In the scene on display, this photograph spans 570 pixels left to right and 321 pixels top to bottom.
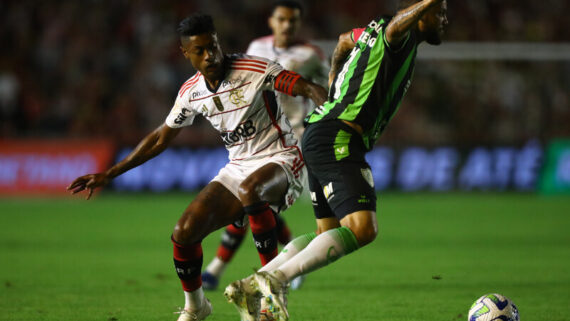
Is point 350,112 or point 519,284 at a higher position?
point 350,112

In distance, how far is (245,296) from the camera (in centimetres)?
445

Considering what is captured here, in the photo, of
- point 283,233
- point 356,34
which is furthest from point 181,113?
point 283,233

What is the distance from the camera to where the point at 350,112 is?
477 centimetres

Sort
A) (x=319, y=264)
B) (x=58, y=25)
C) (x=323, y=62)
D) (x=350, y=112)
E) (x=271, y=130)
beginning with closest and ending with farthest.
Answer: (x=319, y=264), (x=350, y=112), (x=271, y=130), (x=323, y=62), (x=58, y=25)

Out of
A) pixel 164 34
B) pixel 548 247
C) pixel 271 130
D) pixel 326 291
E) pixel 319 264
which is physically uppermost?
pixel 164 34

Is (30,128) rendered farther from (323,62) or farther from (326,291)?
(326,291)

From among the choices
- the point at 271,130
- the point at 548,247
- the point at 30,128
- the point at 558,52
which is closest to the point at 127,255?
the point at 271,130

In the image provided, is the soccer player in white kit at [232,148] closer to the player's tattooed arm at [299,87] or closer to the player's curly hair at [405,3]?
the player's tattooed arm at [299,87]

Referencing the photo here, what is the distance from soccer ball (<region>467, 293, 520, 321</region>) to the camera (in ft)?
15.3

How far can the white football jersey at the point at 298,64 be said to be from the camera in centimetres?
779

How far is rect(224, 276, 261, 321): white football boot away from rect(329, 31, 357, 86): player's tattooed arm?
58.4 inches

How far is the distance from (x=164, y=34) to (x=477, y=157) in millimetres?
7562

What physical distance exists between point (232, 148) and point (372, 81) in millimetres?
1434

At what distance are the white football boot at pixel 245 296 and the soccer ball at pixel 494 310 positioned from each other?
1.29 meters
